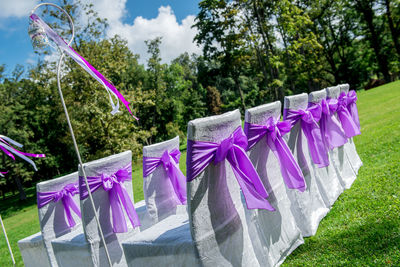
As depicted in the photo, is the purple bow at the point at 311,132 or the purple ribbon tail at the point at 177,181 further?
the purple ribbon tail at the point at 177,181

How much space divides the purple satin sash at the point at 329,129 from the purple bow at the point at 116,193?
2.50 metres

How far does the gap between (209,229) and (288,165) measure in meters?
1.12

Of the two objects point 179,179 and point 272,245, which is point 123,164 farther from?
point 272,245

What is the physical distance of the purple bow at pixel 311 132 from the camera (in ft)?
10.6

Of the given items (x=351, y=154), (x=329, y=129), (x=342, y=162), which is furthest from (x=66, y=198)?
(x=351, y=154)

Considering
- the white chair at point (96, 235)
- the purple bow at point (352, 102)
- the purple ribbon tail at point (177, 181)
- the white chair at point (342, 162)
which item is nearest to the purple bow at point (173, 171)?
the purple ribbon tail at point (177, 181)

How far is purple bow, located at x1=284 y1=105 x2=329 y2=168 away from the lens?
10.6 ft

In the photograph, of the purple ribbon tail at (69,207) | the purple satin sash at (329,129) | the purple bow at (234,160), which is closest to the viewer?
the purple bow at (234,160)

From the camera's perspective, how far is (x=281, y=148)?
9.11 feet

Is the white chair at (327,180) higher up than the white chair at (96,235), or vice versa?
the white chair at (96,235)

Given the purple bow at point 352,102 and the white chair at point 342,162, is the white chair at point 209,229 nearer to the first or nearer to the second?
the white chair at point 342,162

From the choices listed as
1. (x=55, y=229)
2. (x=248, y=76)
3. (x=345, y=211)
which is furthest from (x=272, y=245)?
(x=248, y=76)

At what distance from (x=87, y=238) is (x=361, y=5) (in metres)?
27.4

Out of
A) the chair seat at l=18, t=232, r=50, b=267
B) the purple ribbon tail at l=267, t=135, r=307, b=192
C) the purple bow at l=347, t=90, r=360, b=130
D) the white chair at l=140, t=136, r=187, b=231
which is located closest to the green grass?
the purple ribbon tail at l=267, t=135, r=307, b=192
